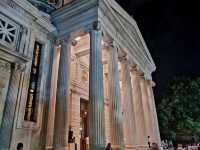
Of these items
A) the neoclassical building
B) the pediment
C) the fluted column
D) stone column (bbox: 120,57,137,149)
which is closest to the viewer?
the neoclassical building

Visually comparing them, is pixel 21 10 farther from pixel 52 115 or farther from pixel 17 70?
pixel 52 115

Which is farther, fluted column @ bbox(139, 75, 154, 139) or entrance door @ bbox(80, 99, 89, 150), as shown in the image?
fluted column @ bbox(139, 75, 154, 139)

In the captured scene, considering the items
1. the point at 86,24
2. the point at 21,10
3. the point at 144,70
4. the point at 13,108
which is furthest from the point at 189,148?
the point at 21,10

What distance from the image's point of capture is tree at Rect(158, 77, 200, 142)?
26.1m

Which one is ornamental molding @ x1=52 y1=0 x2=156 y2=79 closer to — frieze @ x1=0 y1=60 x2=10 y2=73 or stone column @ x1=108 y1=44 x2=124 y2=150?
stone column @ x1=108 y1=44 x2=124 y2=150

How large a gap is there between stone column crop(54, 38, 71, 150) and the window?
4.91 ft

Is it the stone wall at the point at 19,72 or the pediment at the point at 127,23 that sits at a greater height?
the pediment at the point at 127,23

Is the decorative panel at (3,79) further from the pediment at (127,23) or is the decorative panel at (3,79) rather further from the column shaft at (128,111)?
the column shaft at (128,111)

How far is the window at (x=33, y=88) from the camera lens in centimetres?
1040

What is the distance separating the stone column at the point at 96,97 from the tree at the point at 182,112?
2137 cm

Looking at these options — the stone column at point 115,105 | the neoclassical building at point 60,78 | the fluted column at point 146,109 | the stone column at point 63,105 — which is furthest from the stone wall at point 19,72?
the fluted column at point 146,109

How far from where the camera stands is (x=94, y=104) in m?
9.08

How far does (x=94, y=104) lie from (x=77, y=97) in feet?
18.3

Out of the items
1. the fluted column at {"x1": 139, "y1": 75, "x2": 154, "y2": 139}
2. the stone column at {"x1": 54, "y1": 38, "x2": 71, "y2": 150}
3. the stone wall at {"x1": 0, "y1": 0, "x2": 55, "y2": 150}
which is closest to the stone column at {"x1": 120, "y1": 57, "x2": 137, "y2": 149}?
the stone column at {"x1": 54, "y1": 38, "x2": 71, "y2": 150}
